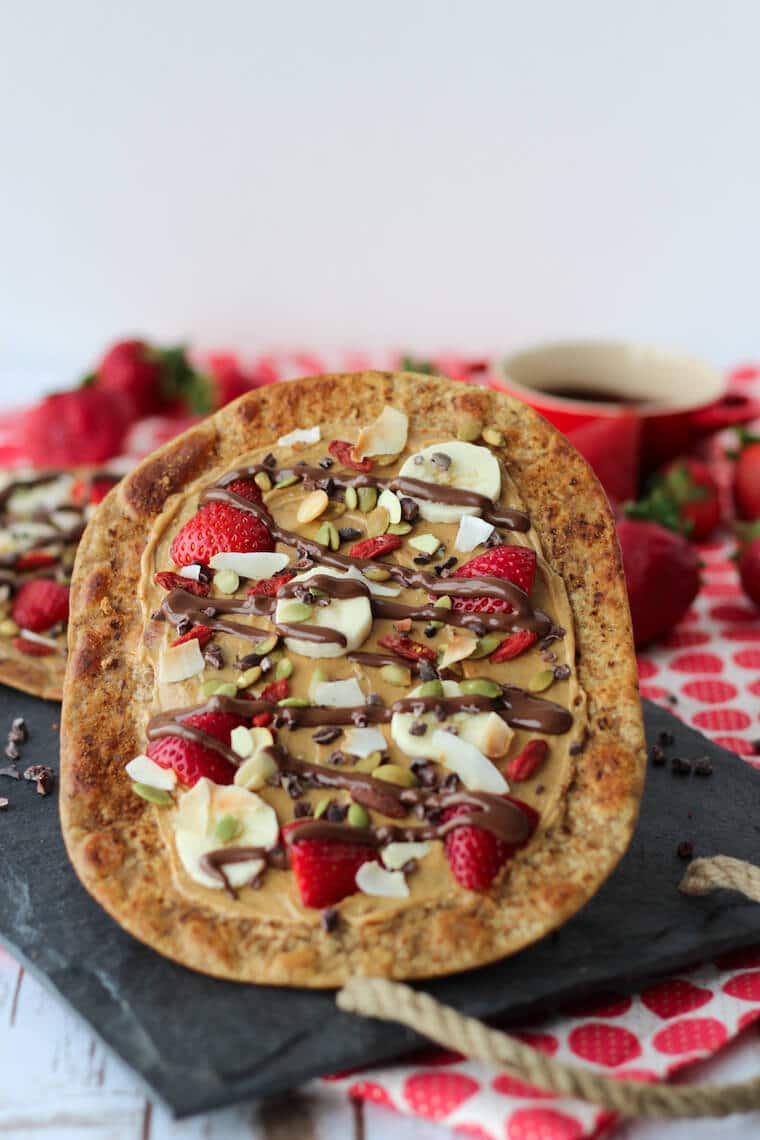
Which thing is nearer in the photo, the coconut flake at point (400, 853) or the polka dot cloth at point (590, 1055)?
the polka dot cloth at point (590, 1055)

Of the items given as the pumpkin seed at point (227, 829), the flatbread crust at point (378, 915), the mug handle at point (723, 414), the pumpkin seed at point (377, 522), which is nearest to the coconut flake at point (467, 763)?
the flatbread crust at point (378, 915)

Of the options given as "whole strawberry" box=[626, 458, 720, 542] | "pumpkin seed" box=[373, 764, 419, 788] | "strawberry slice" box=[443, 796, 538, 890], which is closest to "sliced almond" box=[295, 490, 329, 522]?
"pumpkin seed" box=[373, 764, 419, 788]

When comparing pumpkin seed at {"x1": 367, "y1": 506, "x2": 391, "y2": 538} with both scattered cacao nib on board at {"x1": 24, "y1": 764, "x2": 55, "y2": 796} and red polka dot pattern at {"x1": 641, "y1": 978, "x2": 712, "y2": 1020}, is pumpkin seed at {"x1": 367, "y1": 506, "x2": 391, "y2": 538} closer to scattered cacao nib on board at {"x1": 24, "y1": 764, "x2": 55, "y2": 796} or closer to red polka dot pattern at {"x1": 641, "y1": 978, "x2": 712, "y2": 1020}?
scattered cacao nib on board at {"x1": 24, "y1": 764, "x2": 55, "y2": 796}

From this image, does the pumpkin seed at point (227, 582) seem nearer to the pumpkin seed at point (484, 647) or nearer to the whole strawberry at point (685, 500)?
the pumpkin seed at point (484, 647)

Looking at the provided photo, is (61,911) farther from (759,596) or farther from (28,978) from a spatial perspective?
(759,596)

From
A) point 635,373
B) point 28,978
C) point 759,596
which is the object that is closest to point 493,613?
point 28,978

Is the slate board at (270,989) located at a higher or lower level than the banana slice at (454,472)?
lower
